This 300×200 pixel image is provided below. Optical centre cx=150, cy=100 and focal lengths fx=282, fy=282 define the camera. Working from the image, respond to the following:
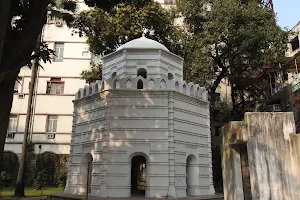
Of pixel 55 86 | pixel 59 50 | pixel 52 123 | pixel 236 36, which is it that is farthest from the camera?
pixel 59 50

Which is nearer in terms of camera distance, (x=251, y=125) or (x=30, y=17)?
(x=251, y=125)

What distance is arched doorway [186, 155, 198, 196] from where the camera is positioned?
1427 cm

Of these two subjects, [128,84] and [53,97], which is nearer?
[128,84]

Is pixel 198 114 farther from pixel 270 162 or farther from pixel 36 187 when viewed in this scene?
pixel 36 187

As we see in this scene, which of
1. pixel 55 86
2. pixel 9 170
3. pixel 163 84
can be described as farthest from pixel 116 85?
pixel 9 170

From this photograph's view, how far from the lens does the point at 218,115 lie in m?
30.0

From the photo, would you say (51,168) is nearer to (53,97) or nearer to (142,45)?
(53,97)

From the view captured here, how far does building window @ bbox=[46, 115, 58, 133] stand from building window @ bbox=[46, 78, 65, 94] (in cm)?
266

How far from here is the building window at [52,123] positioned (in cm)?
2791

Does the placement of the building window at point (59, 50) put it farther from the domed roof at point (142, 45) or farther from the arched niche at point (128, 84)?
the arched niche at point (128, 84)

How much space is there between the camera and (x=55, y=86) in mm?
29297

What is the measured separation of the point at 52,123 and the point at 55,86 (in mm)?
3920

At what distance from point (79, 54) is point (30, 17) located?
22.6 metres

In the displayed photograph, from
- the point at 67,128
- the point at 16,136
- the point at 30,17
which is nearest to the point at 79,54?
the point at 67,128
